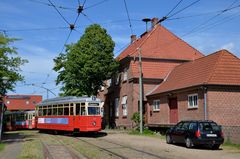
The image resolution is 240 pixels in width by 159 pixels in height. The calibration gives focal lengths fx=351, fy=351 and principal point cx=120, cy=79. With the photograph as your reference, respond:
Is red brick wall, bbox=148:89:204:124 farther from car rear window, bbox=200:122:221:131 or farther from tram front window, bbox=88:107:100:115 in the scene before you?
tram front window, bbox=88:107:100:115

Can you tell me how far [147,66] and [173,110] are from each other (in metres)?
7.96

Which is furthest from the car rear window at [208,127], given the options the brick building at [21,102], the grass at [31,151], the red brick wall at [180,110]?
the brick building at [21,102]

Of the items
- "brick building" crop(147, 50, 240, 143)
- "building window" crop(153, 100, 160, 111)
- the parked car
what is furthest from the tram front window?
the parked car

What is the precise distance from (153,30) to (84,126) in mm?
16926

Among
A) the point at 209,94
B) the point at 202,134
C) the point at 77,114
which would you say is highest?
the point at 209,94

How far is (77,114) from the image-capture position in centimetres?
2769

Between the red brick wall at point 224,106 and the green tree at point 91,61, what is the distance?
47.8 ft

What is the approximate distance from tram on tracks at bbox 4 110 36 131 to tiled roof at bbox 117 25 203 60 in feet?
50.9

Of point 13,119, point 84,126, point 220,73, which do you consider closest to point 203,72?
point 220,73

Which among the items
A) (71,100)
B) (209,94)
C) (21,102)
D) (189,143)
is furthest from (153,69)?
(21,102)

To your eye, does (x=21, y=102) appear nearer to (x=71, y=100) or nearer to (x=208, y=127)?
(x=71, y=100)

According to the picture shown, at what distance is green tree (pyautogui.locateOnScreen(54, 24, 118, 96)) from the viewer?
118ft

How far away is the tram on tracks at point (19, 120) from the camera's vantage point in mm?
43812

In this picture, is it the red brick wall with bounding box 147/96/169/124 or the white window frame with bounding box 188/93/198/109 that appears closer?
the white window frame with bounding box 188/93/198/109
